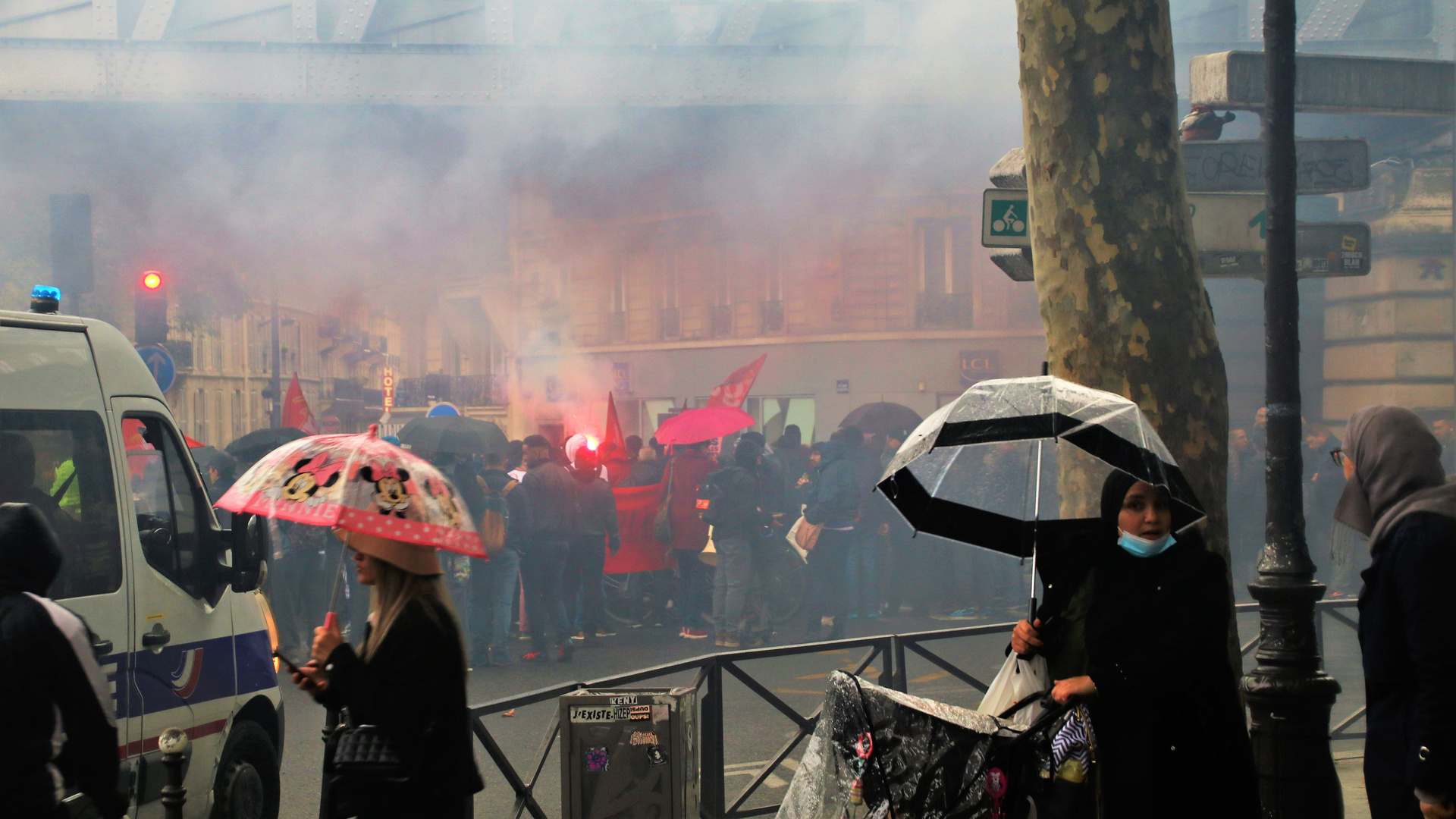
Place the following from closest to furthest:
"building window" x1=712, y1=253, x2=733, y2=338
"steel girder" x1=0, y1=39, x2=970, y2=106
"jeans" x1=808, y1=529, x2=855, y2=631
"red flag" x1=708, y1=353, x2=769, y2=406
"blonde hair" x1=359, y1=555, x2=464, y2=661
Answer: "blonde hair" x1=359, y1=555, x2=464, y2=661 → "jeans" x1=808, y1=529, x2=855, y2=631 → "red flag" x1=708, y1=353, x2=769, y2=406 → "steel girder" x1=0, y1=39, x2=970, y2=106 → "building window" x1=712, y1=253, x2=733, y2=338

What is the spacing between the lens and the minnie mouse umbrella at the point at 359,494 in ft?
7.95

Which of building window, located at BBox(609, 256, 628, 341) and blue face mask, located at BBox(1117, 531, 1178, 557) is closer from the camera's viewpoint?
blue face mask, located at BBox(1117, 531, 1178, 557)

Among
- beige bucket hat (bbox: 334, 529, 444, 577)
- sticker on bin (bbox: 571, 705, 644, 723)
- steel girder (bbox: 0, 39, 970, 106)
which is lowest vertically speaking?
sticker on bin (bbox: 571, 705, 644, 723)

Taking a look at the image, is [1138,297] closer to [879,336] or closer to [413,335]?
[879,336]

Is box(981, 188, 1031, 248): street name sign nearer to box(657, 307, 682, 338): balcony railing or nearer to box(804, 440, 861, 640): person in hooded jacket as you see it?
box(804, 440, 861, 640): person in hooded jacket

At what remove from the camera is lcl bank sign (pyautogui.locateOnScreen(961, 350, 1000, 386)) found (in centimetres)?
2228

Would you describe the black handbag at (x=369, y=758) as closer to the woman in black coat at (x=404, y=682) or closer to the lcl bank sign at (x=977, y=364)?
the woman in black coat at (x=404, y=682)

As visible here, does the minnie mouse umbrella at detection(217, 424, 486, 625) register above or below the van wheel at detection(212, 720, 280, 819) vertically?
above

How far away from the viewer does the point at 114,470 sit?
361 cm

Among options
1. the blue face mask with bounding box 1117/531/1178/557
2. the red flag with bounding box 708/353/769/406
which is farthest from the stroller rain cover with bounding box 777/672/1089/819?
the red flag with bounding box 708/353/769/406

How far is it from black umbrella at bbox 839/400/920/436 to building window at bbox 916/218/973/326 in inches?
422

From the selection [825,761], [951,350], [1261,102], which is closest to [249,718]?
[825,761]

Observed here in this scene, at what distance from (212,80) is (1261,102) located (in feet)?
54.1

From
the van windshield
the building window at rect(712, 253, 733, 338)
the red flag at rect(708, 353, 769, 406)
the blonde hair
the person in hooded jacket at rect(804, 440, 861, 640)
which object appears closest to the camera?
the blonde hair
